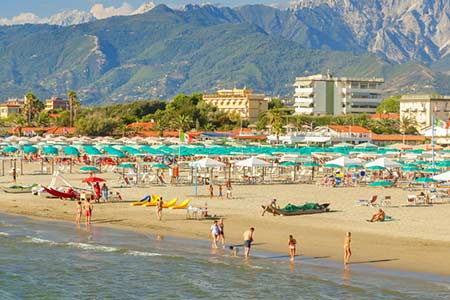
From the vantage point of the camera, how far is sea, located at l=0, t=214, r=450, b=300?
21797 millimetres

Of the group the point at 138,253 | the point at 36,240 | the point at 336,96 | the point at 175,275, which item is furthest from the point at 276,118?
the point at 175,275

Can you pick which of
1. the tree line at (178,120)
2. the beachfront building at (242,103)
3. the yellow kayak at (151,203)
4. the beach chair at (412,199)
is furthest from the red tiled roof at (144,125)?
the beach chair at (412,199)

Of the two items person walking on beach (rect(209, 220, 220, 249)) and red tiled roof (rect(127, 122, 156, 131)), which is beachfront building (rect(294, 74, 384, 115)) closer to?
red tiled roof (rect(127, 122, 156, 131))

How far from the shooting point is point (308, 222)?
32.8m

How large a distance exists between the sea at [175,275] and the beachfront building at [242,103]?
129 m

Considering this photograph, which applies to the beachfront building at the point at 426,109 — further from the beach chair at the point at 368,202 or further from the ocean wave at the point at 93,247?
the ocean wave at the point at 93,247

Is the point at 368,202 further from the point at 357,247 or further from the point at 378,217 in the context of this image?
the point at 357,247

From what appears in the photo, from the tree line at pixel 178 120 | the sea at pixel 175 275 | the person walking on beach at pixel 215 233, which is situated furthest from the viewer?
the tree line at pixel 178 120

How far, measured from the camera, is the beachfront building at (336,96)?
165012mm

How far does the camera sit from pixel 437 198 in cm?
4100

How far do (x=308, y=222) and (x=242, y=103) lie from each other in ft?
428

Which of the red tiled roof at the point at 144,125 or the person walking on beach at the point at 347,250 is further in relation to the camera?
the red tiled roof at the point at 144,125

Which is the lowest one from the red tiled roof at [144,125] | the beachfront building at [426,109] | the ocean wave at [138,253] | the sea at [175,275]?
the sea at [175,275]

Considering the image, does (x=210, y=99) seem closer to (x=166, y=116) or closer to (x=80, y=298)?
(x=166, y=116)
